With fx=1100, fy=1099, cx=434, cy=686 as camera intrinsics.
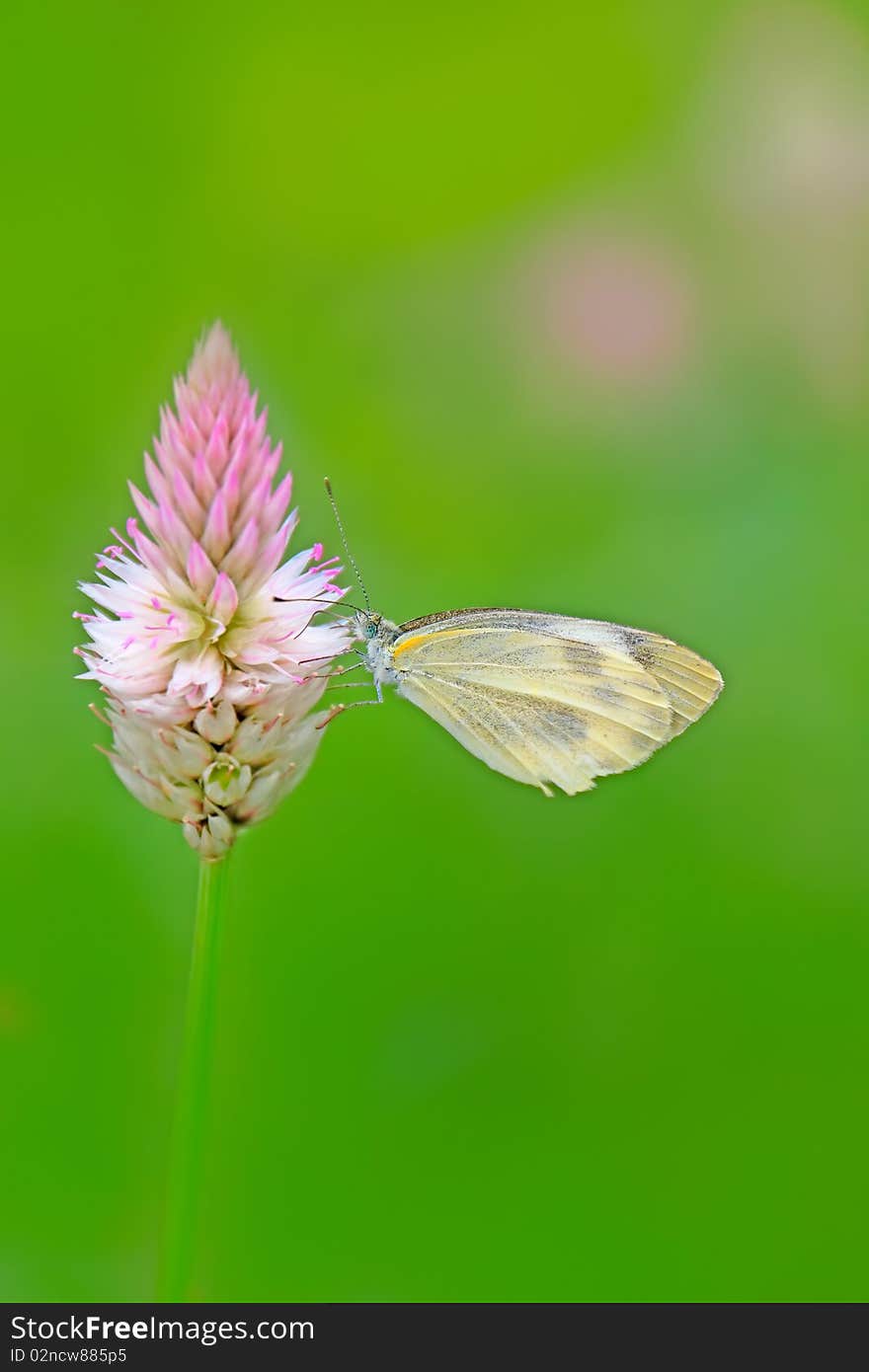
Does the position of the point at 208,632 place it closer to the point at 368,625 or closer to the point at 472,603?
the point at 368,625

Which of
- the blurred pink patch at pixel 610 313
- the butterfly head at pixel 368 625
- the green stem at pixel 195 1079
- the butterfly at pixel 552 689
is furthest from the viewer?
the blurred pink patch at pixel 610 313

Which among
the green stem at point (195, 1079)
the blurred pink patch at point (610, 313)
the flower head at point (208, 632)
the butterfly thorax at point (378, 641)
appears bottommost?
the green stem at point (195, 1079)

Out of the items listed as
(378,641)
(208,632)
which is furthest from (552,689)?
(208,632)

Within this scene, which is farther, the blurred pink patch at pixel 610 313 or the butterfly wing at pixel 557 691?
the blurred pink patch at pixel 610 313

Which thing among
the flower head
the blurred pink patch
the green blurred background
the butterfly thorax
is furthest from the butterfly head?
the blurred pink patch

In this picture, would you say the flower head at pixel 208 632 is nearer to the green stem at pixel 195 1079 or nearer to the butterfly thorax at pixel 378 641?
the green stem at pixel 195 1079

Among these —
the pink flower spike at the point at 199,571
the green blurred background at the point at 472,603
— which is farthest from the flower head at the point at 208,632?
the green blurred background at the point at 472,603

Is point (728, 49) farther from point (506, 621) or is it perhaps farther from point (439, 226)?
point (506, 621)
